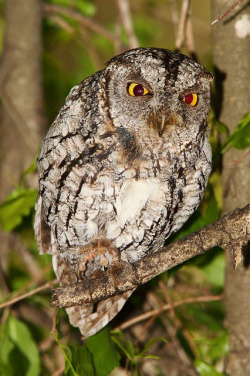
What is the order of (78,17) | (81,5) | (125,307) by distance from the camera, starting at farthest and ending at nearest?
(81,5) → (78,17) → (125,307)

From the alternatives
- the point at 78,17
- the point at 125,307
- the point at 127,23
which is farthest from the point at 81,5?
the point at 125,307

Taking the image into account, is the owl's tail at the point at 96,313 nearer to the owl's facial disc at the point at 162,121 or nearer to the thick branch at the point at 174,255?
the thick branch at the point at 174,255

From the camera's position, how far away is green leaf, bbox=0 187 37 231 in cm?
177

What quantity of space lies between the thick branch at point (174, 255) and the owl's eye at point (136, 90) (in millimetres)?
396

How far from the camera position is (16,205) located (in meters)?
1.81

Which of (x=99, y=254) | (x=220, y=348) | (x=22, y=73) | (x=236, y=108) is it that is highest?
(x=22, y=73)

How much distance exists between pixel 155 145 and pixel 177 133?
68 mm

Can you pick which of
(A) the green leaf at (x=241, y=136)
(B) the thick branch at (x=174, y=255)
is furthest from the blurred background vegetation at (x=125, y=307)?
(B) the thick branch at (x=174, y=255)

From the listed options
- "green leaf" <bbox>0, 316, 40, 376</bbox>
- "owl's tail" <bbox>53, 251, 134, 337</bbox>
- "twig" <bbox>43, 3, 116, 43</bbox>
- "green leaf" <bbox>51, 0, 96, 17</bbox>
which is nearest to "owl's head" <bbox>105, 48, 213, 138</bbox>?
"owl's tail" <bbox>53, 251, 134, 337</bbox>

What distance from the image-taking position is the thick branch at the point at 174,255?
1.28 meters

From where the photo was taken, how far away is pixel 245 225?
4.19 feet

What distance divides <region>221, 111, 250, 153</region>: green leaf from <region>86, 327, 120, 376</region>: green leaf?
72cm

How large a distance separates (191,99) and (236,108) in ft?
0.77

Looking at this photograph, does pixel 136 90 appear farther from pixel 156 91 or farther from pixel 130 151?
pixel 130 151
